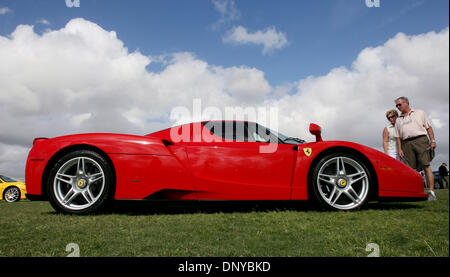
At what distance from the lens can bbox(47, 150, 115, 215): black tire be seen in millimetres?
3098

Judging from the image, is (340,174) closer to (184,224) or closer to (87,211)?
(184,224)

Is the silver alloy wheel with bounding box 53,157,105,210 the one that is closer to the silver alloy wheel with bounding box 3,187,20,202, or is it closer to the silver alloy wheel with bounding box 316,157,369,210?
the silver alloy wheel with bounding box 316,157,369,210

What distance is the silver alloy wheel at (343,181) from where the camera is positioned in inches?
126

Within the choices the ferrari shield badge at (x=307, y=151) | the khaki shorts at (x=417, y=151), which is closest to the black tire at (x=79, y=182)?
the ferrari shield badge at (x=307, y=151)

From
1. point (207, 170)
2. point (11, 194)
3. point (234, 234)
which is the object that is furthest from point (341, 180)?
Result: point (11, 194)

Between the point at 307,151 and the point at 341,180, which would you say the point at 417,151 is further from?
the point at 307,151

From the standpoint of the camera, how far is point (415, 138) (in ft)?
15.1

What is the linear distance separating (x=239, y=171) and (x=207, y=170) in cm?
36

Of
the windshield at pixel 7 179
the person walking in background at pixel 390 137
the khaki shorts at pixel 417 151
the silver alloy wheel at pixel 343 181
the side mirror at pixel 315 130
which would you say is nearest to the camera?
the silver alloy wheel at pixel 343 181

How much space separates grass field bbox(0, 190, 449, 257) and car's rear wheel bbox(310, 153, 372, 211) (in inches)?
7.3

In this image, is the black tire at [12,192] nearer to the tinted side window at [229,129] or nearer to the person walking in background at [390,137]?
the tinted side window at [229,129]
